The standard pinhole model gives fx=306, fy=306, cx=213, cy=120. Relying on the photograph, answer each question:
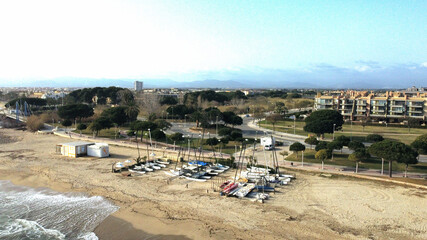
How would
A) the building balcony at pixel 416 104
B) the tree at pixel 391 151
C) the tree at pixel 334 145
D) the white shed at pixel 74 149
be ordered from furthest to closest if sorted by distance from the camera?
the building balcony at pixel 416 104, the white shed at pixel 74 149, the tree at pixel 334 145, the tree at pixel 391 151

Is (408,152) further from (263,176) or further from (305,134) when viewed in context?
(305,134)

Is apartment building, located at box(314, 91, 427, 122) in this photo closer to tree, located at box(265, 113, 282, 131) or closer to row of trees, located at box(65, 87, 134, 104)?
tree, located at box(265, 113, 282, 131)

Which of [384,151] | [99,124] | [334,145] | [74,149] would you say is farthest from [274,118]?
[74,149]

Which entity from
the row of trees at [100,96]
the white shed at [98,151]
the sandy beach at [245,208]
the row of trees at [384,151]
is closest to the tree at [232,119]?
the row of trees at [384,151]

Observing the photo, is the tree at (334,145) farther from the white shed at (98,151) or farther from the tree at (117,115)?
the tree at (117,115)

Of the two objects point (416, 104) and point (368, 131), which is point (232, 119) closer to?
point (368, 131)

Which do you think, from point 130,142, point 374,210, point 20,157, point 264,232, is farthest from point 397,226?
point 20,157
